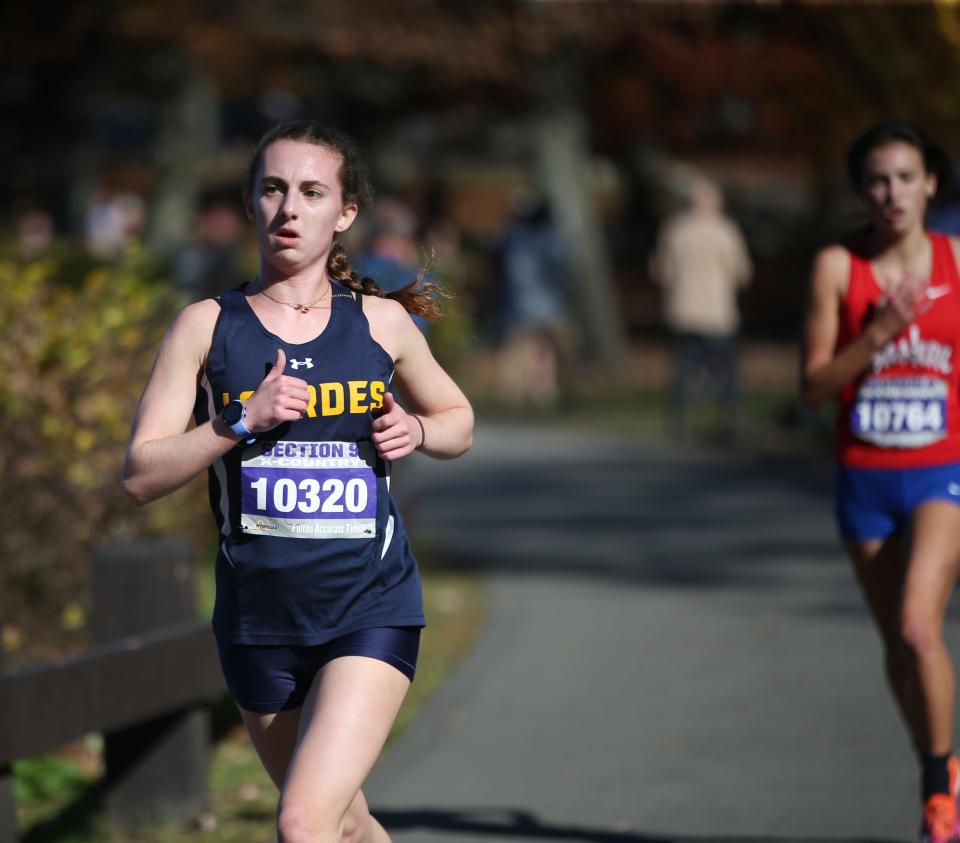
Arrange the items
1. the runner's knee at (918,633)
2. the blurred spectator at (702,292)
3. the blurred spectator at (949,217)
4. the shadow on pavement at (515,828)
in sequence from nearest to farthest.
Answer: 1. the runner's knee at (918,633)
2. the shadow on pavement at (515,828)
3. the blurred spectator at (949,217)
4. the blurred spectator at (702,292)

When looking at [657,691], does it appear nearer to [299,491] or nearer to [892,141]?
[892,141]

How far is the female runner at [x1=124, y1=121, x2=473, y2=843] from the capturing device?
154 inches

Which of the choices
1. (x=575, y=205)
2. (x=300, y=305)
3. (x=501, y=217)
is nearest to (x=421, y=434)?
(x=300, y=305)

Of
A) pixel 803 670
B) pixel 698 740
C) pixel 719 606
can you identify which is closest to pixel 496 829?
pixel 698 740

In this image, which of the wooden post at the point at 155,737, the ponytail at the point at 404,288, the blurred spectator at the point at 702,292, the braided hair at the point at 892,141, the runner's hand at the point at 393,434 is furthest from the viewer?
the blurred spectator at the point at 702,292

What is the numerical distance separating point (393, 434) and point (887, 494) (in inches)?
77.1

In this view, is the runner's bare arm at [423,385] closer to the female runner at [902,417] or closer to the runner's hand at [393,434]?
the runner's hand at [393,434]

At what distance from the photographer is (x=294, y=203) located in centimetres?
398

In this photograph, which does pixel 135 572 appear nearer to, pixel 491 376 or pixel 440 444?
pixel 440 444

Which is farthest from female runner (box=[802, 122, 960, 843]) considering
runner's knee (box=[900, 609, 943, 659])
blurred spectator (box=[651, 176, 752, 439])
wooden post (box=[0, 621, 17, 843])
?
blurred spectator (box=[651, 176, 752, 439])

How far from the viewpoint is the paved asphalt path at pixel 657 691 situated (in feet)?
19.7

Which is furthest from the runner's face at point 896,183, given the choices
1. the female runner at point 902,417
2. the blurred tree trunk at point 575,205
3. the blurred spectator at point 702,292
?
the blurred tree trunk at point 575,205

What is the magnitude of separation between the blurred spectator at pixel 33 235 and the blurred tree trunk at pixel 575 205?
6.66m

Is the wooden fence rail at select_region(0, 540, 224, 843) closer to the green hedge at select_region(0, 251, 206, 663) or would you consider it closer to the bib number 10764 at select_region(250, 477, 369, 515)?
the green hedge at select_region(0, 251, 206, 663)
